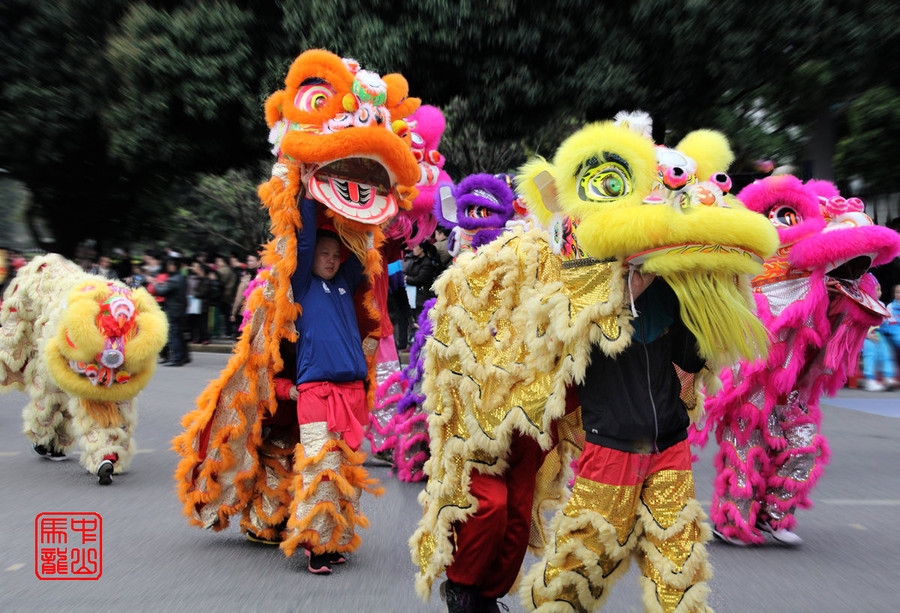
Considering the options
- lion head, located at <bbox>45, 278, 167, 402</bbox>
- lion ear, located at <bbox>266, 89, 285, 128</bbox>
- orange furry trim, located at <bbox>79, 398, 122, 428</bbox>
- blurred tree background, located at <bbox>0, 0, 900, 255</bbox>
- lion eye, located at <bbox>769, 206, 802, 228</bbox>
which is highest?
blurred tree background, located at <bbox>0, 0, 900, 255</bbox>

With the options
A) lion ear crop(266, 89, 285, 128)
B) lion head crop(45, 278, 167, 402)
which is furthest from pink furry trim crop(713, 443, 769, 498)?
lion head crop(45, 278, 167, 402)

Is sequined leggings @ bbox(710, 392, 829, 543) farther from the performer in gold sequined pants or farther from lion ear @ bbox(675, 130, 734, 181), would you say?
lion ear @ bbox(675, 130, 734, 181)

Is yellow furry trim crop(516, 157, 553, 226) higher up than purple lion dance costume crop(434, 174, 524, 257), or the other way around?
purple lion dance costume crop(434, 174, 524, 257)

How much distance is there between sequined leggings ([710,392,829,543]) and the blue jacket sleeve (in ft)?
8.76

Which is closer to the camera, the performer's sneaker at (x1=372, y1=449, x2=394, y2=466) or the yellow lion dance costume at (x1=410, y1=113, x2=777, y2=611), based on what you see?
the yellow lion dance costume at (x1=410, y1=113, x2=777, y2=611)

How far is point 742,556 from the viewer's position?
15.2 feet

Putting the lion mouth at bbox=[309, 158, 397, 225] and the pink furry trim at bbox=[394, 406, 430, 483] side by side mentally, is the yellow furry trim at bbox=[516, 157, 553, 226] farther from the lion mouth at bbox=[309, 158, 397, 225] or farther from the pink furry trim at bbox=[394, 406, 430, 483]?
the pink furry trim at bbox=[394, 406, 430, 483]

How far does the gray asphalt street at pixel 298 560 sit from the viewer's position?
151 inches

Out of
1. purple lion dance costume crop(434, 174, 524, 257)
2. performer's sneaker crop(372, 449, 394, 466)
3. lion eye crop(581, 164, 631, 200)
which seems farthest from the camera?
performer's sneaker crop(372, 449, 394, 466)

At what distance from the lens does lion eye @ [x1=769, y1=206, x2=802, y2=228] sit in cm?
463

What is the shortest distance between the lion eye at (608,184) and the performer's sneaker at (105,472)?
183 inches

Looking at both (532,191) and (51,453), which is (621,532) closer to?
(532,191)

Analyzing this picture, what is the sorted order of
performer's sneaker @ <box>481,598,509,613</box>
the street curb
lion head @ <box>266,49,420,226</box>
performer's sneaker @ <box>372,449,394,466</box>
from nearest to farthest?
performer's sneaker @ <box>481,598,509,613</box> < lion head @ <box>266,49,420,226</box> < performer's sneaker @ <box>372,449,394,466</box> < the street curb

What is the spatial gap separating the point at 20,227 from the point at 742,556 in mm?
49601
